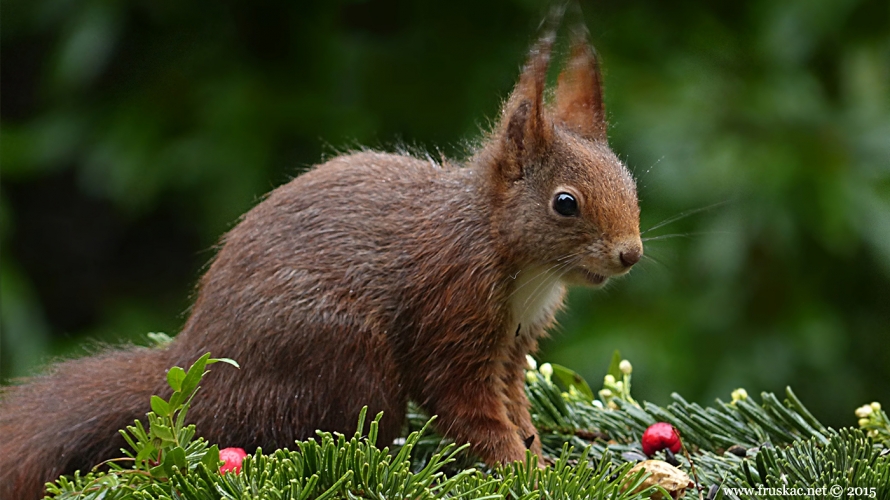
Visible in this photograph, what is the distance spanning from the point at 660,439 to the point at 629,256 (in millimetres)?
339

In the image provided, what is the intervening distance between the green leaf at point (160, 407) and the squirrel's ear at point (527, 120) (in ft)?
2.85

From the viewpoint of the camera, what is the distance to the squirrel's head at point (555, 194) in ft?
6.61

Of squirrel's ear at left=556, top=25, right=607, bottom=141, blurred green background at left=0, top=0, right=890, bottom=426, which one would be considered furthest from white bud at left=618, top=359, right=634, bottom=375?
blurred green background at left=0, top=0, right=890, bottom=426

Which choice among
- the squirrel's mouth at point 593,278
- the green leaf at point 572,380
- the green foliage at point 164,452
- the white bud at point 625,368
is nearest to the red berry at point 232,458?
the green foliage at point 164,452

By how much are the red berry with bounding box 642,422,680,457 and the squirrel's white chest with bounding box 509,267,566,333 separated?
0.33 metres

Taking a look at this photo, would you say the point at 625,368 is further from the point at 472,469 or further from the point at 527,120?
the point at 472,469

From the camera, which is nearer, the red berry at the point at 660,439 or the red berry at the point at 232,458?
the red berry at the point at 232,458

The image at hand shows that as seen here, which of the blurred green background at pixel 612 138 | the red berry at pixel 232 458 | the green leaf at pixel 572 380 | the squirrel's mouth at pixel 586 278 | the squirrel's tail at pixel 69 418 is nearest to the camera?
the red berry at pixel 232 458

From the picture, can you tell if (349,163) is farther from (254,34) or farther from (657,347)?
(254,34)

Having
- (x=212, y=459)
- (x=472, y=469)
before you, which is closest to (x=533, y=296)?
(x=472, y=469)

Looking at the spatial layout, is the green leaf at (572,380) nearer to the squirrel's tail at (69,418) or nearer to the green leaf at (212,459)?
the squirrel's tail at (69,418)

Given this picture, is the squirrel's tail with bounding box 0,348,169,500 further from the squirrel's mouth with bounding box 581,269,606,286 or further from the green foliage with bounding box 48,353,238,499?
the squirrel's mouth with bounding box 581,269,606,286

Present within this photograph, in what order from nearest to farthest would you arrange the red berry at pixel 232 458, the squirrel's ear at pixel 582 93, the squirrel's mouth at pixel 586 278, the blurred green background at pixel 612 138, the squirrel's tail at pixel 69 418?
1. the red berry at pixel 232 458
2. the squirrel's tail at pixel 69 418
3. the squirrel's mouth at pixel 586 278
4. the squirrel's ear at pixel 582 93
5. the blurred green background at pixel 612 138

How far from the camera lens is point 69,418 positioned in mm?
1994
